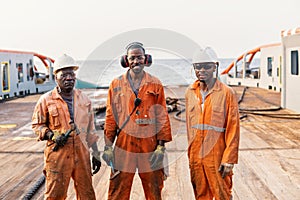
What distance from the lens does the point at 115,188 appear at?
332cm

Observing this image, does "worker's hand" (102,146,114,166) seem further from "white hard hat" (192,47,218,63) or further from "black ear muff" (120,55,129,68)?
"white hard hat" (192,47,218,63)

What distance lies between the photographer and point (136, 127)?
3.24 meters

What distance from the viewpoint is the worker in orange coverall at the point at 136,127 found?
323 cm

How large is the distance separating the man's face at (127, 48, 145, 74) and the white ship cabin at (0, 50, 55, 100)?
13.5 metres

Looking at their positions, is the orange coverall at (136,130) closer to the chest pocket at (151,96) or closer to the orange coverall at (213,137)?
the chest pocket at (151,96)

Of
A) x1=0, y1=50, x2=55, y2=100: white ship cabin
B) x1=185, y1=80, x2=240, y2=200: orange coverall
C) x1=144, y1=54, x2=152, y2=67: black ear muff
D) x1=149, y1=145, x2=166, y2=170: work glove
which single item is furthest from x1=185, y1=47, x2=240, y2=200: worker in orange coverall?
x1=0, y1=50, x2=55, y2=100: white ship cabin

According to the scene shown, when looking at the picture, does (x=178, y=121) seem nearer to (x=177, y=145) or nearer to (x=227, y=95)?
(x=177, y=145)

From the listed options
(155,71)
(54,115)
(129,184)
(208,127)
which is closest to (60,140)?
(54,115)

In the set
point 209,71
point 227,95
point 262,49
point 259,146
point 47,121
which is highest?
point 262,49

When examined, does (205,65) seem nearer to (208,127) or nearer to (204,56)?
(204,56)

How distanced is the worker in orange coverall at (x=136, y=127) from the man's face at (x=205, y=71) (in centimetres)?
36

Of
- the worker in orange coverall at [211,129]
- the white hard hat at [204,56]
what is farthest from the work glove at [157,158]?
the white hard hat at [204,56]

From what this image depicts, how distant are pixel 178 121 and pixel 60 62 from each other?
21.3 ft

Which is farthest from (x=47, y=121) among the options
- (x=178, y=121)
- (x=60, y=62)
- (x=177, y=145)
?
(x=178, y=121)
